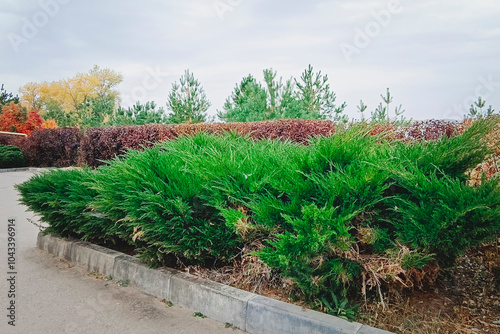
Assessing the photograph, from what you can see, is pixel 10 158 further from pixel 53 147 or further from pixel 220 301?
pixel 220 301

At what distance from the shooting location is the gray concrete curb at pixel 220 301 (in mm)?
2217

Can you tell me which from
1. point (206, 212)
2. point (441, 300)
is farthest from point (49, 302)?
point (441, 300)

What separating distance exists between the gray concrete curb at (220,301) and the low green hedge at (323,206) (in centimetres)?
18

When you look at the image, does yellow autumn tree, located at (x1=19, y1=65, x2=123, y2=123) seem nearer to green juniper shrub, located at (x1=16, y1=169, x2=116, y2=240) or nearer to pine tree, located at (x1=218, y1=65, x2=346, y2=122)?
pine tree, located at (x1=218, y1=65, x2=346, y2=122)

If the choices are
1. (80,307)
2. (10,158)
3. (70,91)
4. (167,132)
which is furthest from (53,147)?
(70,91)

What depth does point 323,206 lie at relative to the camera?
8.11 feet

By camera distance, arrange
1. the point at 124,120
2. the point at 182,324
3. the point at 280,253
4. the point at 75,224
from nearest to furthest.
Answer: the point at 280,253
the point at 182,324
the point at 75,224
the point at 124,120

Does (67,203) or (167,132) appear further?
(167,132)

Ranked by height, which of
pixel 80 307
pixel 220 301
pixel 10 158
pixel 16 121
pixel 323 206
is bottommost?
pixel 10 158

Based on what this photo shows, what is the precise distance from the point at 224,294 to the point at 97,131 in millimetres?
13323

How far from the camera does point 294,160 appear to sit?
8.80 ft

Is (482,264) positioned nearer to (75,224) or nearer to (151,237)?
(151,237)

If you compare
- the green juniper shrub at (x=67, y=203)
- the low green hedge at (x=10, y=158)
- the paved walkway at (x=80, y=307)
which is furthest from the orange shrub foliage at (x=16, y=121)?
the paved walkway at (x=80, y=307)

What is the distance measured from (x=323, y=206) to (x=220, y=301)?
99 centimetres
